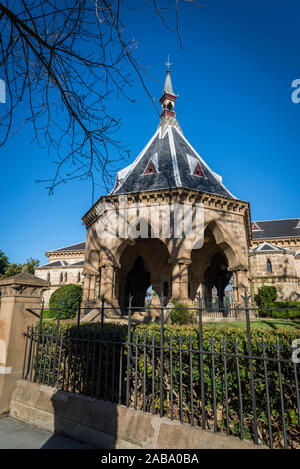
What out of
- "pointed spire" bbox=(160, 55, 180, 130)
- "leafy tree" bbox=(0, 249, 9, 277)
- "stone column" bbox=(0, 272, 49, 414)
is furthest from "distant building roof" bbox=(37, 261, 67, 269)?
"stone column" bbox=(0, 272, 49, 414)

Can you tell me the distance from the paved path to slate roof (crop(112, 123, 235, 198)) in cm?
1206

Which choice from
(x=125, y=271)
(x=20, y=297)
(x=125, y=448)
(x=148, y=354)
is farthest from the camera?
(x=125, y=271)

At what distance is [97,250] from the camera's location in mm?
17859

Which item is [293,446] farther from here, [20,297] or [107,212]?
[107,212]

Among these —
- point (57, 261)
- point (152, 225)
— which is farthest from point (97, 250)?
point (57, 261)

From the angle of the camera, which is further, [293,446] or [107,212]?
[107,212]

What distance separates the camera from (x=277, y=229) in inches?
1403

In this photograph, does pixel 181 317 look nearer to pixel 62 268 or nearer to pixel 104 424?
pixel 104 424

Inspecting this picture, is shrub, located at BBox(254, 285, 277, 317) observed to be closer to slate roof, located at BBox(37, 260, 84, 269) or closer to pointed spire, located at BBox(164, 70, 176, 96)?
pointed spire, located at BBox(164, 70, 176, 96)

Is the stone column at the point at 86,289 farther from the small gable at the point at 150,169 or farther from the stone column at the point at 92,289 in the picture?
the small gable at the point at 150,169

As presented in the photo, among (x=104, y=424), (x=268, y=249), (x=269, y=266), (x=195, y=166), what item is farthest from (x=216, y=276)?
(x=104, y=424)
